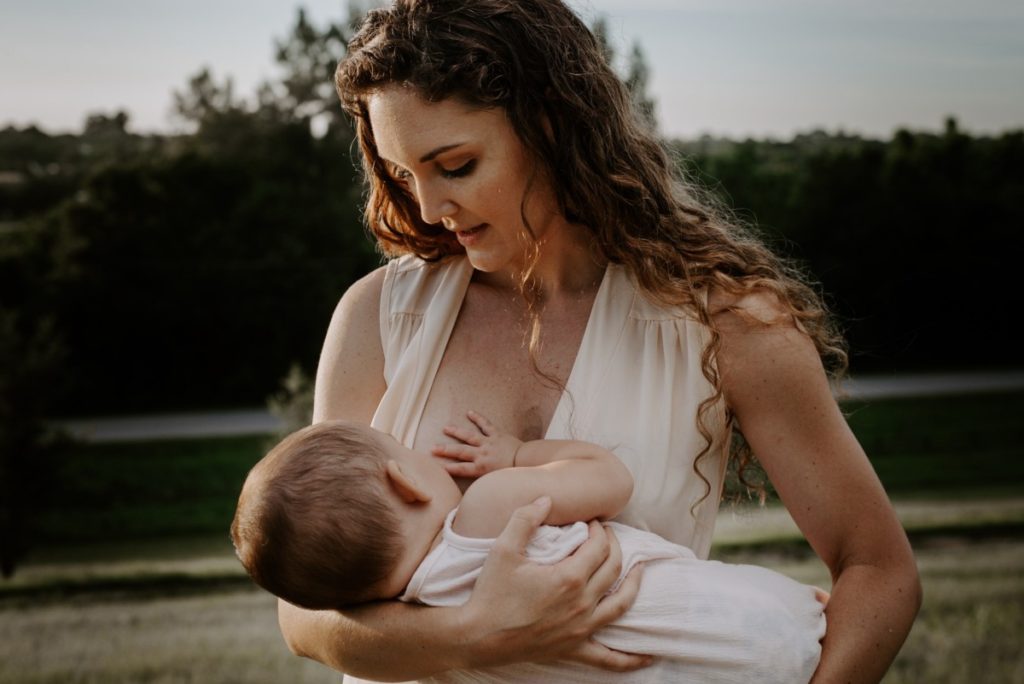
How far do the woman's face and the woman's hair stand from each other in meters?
0.03

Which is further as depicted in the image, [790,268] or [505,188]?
[790,268]

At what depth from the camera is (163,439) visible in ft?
70.5

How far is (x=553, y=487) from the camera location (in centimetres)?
202

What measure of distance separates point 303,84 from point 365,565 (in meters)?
26.2

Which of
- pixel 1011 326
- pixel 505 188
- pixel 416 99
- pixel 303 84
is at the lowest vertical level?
pixel 1011 326

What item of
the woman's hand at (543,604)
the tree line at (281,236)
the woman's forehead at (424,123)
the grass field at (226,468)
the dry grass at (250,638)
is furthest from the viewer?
the tree line at (281,236)

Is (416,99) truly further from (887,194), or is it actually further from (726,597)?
(887,194)

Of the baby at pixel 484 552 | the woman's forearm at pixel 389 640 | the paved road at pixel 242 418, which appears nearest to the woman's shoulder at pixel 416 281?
the baby at pixel 484 552

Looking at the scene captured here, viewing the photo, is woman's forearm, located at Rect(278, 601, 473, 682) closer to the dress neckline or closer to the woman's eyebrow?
the dress neckline

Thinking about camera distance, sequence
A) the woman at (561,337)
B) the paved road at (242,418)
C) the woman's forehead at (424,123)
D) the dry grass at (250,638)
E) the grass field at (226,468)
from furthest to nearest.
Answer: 1. the paved road at (242,418)
2. the grass field at (226,468)
3. the dry grass at (250,638)
4. the woman's forehead at (424,123)
5. the woman at (561,337)

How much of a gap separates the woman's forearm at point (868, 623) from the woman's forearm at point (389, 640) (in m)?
0.73

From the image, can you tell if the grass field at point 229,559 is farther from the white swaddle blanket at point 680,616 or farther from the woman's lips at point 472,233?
the woman's lips at point 472,233

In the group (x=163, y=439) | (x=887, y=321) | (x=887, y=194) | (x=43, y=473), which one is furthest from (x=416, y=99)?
(x=887, y=194)

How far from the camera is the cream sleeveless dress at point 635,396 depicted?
2.15 metres
